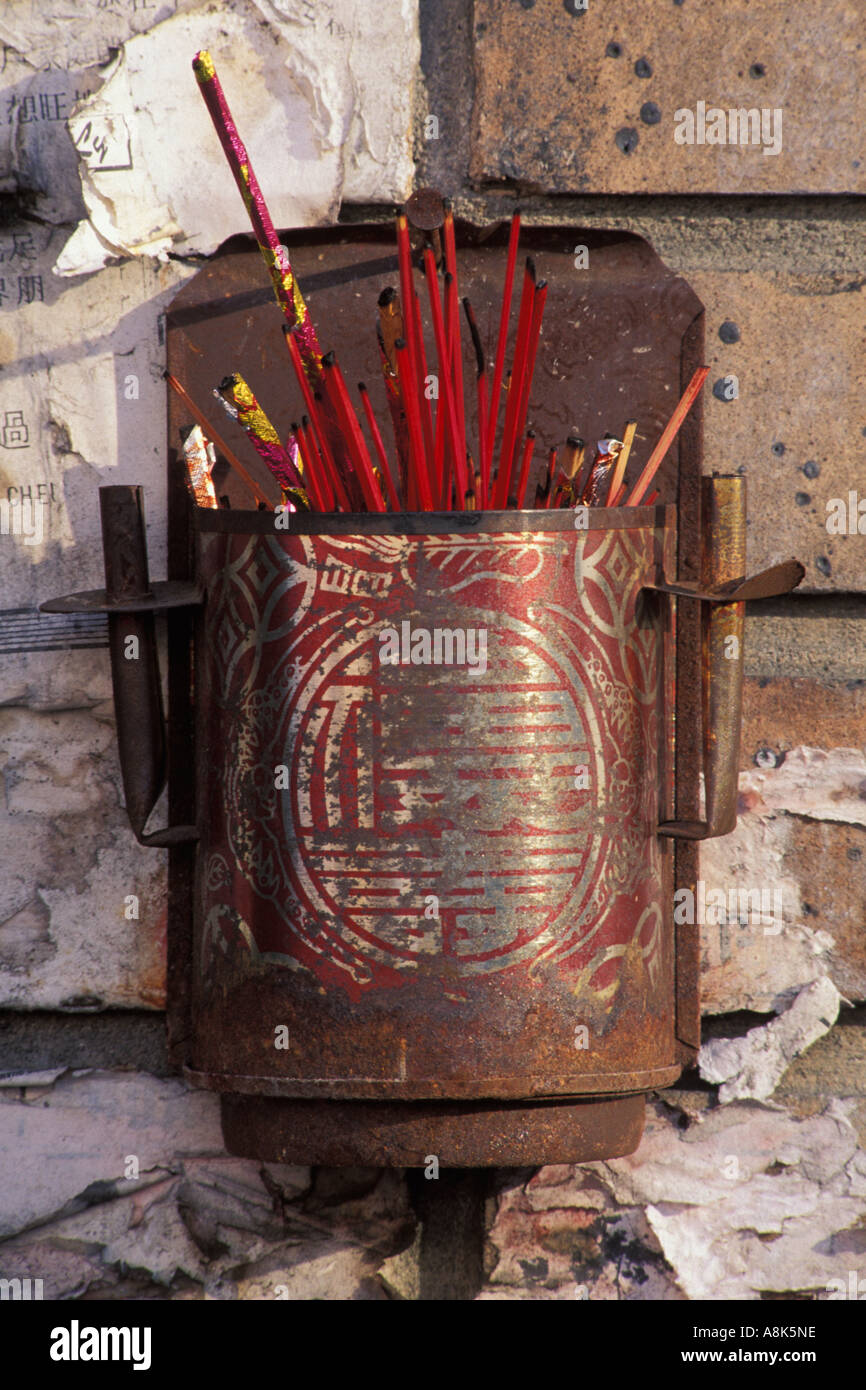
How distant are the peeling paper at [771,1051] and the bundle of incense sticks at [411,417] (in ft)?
1.09

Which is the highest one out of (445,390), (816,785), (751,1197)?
(445,390)

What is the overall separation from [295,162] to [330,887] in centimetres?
45

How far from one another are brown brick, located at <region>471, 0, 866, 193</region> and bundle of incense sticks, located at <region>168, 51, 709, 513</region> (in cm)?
13

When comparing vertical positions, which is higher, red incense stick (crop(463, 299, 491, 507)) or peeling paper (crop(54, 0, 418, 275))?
peeling paper (crop(54, 0, 418, 275))

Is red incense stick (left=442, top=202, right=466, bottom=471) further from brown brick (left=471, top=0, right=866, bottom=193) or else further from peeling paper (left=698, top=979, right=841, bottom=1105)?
peeling paper (left=698, top=979, right=841, bottom=1105)

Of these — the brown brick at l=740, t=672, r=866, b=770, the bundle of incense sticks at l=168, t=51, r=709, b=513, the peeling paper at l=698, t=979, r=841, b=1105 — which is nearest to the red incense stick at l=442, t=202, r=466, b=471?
the bundle of incense sticks at l=168, t=51, r=709, b=513

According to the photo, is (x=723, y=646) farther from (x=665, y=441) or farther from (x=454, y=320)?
(x=454, y=320)

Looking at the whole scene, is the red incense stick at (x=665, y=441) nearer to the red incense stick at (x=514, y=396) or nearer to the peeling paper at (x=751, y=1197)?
the red incense stick at (x=514, y=396)

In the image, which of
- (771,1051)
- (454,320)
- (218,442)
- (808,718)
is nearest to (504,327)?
(454,320)

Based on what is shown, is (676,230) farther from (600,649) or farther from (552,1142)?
(552,1142)

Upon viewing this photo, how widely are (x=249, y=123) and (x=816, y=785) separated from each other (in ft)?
1.75

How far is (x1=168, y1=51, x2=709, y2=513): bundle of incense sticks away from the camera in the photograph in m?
0.61

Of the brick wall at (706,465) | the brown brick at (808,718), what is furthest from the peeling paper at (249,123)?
the brown brick at (808,718)

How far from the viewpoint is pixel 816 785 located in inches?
29.8
